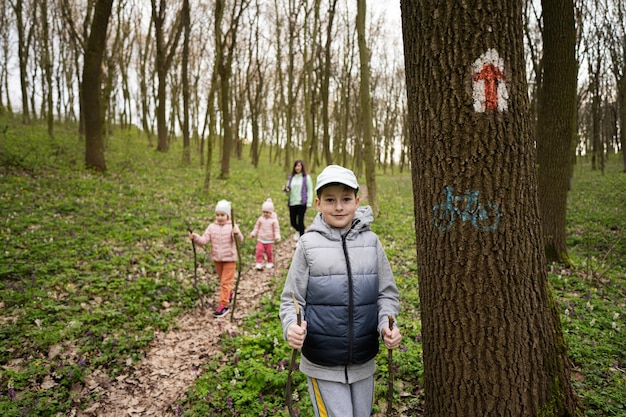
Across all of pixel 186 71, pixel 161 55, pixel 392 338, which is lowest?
pixel 392 338

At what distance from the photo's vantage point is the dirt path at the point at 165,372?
12.5 ft

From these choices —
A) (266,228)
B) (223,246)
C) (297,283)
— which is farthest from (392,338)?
(266,228)

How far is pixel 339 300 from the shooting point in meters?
2.31

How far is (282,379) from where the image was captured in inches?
150

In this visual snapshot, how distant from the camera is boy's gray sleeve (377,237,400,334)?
2.35 metres

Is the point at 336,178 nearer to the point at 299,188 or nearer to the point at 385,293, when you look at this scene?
the point at 385,293

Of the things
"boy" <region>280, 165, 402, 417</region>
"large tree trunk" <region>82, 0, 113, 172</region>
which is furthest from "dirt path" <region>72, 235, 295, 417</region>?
"large tree trunk" <region>82, 0, 113, 172</region>

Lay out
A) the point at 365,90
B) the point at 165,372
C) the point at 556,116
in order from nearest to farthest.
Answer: the point at 165,372 → the point at 556,116 → the point at 365,90

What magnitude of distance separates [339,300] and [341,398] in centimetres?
67

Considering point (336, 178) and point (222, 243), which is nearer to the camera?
point (336, 178)

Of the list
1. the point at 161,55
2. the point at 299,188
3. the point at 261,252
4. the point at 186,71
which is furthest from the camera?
the point at 186,71

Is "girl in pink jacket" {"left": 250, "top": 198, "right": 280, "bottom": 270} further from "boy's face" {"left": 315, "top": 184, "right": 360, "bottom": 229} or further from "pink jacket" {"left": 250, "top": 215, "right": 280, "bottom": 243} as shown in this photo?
"boy's face" {"left": 315, "top": 184, "right": 360, "bottom": 229}

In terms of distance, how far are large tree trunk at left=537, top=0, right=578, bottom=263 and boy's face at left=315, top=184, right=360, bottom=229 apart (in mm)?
5618

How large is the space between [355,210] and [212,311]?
14.8 feet
